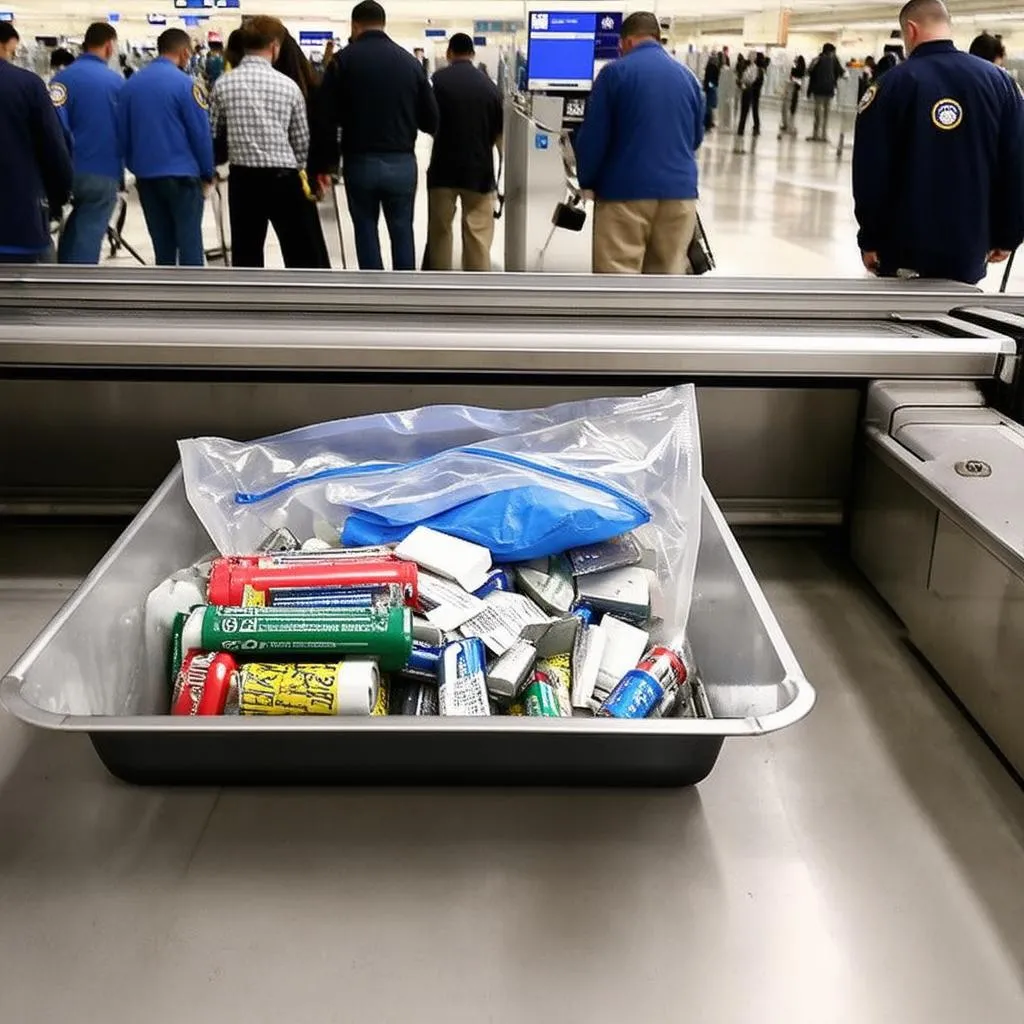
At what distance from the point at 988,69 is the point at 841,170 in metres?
8.66

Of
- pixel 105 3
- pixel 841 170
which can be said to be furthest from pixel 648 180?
pixel 105 3

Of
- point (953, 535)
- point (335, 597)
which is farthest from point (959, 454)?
point (335, 597)

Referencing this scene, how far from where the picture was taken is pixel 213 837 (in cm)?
81

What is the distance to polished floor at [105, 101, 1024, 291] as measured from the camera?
5.35 m

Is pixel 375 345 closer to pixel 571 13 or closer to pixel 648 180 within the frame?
pixel 648 180

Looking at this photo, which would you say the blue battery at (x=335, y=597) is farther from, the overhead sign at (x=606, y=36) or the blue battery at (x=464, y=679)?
the overhead sign at (x=606, y=36)

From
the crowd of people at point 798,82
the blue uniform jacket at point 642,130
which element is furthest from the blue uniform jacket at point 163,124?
the crowd of people at point 798,82

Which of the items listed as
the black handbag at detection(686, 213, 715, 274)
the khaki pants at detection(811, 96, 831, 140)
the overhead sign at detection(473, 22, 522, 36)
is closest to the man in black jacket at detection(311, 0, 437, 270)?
the black handbag at detection(686, 213, 715, 274)

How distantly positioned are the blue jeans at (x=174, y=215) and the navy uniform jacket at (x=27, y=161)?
70cm

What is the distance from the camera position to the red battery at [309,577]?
92 centimetres

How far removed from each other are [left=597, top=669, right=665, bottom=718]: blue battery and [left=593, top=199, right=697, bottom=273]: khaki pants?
298 cm

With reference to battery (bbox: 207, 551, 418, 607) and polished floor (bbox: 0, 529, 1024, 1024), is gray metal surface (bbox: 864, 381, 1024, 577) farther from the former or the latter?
battery (bbox: 207, 551, 418, 607)

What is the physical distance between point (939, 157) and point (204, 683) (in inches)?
90.7

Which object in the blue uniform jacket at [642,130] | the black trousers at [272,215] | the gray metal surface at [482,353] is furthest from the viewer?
the black trousers at [272,215]
